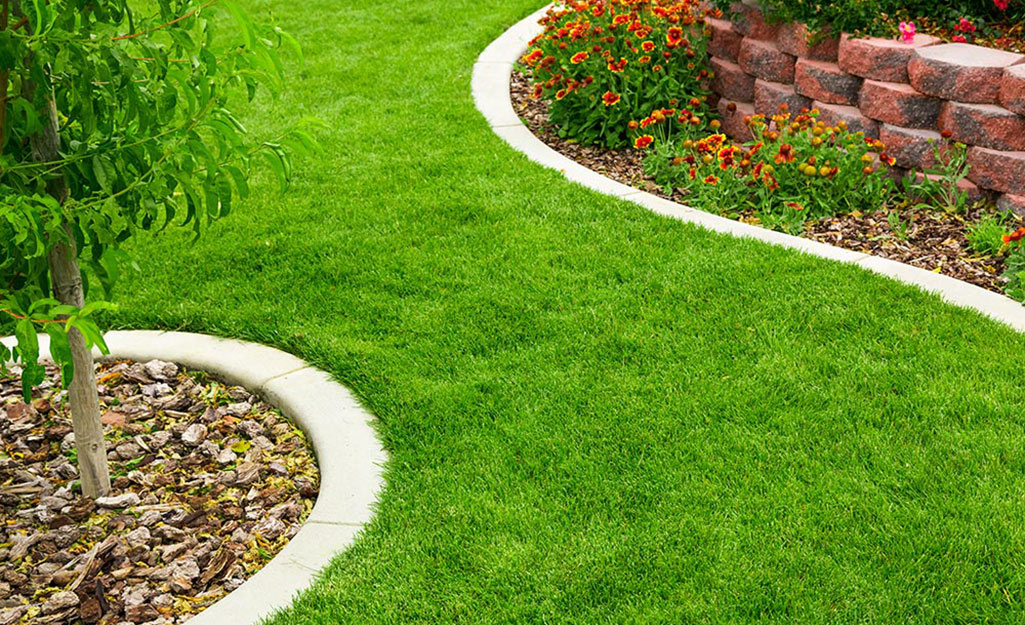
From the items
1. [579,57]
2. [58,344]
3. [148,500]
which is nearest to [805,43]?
[579,57]

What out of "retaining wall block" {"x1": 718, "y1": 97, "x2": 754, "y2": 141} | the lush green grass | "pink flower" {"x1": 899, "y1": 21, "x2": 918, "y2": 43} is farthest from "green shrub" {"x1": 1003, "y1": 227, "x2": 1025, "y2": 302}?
"retaining wall block" {"x1": 718, "y1": 97, "x2": 754, "y2": 141}

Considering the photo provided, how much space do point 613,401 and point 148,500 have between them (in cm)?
151

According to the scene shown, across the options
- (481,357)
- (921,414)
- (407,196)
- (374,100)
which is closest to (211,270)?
(407,196)

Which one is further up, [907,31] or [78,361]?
[907,31]

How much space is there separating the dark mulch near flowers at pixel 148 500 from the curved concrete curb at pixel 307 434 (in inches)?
2.5

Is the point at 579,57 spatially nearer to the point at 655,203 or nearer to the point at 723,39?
the point at 723,39

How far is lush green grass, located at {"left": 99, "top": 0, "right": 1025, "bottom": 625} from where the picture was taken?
2758 millimetres

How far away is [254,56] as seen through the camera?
104 inches

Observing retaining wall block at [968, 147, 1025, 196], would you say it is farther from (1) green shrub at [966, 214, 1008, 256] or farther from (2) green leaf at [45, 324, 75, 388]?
(2) green leaf at [45, 324, 75, 388]

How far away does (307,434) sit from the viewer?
346 centimetres

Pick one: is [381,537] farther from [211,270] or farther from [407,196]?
[407,196]

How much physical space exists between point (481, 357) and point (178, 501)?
1181mm

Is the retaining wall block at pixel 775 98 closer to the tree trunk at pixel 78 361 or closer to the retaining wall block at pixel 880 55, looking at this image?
the retaining wall block at pixel 880 55

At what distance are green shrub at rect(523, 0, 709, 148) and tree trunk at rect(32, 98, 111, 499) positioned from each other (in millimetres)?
3451
